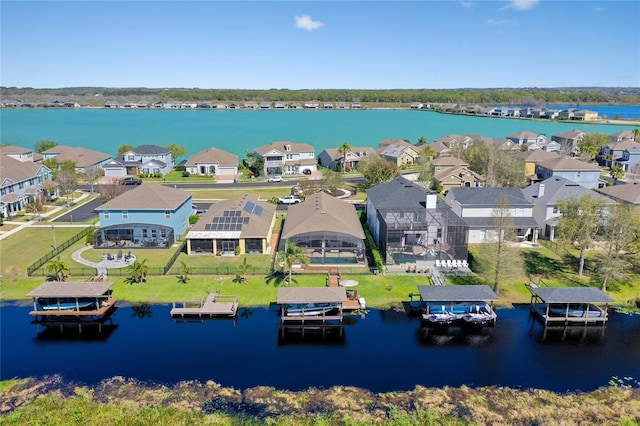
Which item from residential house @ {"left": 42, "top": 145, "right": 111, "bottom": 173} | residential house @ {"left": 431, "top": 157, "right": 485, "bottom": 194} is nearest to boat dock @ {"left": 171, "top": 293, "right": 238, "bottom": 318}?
residential house @ {"left": 431, "top": 157, "right": 485, "bottom": 194}

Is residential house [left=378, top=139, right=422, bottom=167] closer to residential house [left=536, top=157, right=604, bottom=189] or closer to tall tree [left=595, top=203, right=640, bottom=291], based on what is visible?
residential house [left=536, top=157, right=604, bottom=189]

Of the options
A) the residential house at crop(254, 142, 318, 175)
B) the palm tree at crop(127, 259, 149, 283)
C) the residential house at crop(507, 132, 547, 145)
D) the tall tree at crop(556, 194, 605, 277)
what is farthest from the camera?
the residential house at crop(507, 132, 547, 145)

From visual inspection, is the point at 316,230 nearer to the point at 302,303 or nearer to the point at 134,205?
the point at 302,303

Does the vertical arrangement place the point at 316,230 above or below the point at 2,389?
above

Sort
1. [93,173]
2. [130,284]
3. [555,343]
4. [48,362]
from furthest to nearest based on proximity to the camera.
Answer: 1. [93,173]
2. [130,284]
3. [555,343]
4. [48,362]

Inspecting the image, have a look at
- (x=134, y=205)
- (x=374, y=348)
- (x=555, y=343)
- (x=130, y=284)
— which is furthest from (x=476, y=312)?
(x=134, y=205)

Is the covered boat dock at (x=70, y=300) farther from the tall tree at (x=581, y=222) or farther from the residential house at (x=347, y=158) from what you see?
the residential house at (x=347, y=158)

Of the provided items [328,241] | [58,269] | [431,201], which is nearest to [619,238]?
[431,201]
